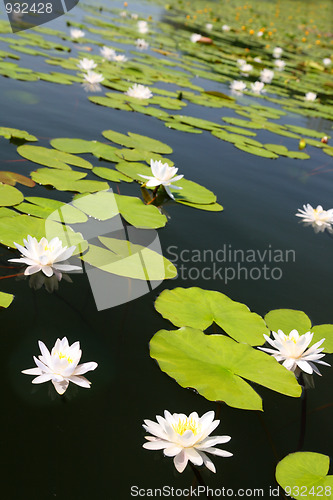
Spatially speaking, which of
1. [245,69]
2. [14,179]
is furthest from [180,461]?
[245,69]

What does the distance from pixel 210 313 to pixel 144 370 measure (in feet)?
1.30

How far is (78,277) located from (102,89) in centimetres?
326

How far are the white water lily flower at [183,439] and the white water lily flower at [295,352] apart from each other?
0.46 m

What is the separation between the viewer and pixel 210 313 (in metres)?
1.65

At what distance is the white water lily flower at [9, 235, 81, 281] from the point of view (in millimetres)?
1599

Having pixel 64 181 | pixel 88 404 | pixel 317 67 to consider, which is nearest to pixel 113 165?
pixel 64 181

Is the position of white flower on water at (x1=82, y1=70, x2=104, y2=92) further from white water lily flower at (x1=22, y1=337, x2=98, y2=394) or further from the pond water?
white water lily flower at (x1=22, y1=337, x2=98, y2=394)

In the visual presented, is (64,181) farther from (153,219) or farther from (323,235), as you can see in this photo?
(323,235)

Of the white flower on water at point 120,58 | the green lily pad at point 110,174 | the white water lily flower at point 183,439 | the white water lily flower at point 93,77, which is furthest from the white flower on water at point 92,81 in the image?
the white water lily flower at point 183,439

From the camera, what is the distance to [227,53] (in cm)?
861

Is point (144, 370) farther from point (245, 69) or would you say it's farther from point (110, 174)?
point (245, 69)

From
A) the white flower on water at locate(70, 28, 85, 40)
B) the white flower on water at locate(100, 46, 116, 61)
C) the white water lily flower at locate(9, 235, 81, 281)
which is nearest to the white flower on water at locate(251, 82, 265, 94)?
the white flower on water at locate(100, 46, 116, 61)

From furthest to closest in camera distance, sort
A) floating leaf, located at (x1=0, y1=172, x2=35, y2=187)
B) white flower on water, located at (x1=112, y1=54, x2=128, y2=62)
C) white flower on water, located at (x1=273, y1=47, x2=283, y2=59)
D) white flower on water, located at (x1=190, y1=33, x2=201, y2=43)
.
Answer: white flower on water, located at (x1=273, y1=47, x2=283, y2=59)
white flower on water, located at (x1=190, y1=33, x2=201, y2=43)
white flower on water, located at (x1=112, y1=54, x2=128, y2=62)
floating leaf, located at (x1=0, y1=172, x2=35, y2=187)

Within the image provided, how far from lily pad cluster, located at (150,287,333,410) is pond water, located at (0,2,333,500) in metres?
0.03
